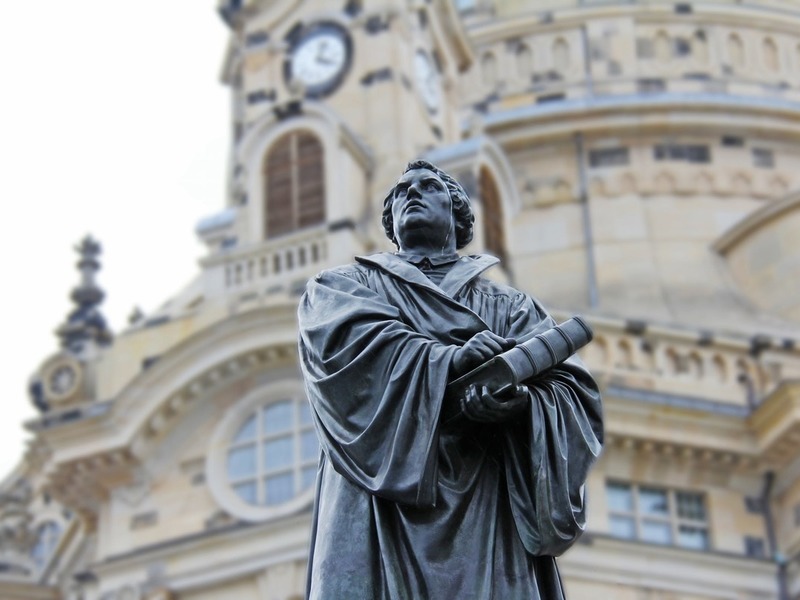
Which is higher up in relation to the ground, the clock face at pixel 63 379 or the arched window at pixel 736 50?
the arched window at pixel 736 50

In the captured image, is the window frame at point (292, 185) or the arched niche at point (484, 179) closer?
the window frame at point (292, 185)

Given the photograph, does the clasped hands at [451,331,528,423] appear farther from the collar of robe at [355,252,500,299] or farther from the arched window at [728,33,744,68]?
the arched window at [728,33,744,68]

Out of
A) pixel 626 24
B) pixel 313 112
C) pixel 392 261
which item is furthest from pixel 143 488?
pixel 392 261

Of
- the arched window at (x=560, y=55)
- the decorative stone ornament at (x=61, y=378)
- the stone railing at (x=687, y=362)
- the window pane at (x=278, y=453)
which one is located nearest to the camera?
the window pane at (x=278, y=453)

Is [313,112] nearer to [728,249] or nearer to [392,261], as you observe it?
[728,249]

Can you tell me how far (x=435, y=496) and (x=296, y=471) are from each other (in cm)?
2072

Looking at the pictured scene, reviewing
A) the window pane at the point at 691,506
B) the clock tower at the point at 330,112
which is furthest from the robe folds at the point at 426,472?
the window pane at the point at 691,506

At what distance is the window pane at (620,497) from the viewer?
27219 mm

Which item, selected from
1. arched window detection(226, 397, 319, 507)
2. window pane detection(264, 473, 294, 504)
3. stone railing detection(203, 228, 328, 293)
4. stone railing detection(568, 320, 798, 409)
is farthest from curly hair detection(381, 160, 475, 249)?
stone railing detection(568, 320, 798, 409)

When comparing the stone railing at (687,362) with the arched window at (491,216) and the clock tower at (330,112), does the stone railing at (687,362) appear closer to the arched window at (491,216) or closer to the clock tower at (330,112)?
the arched window at (491,216)

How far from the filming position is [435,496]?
19.1 feet

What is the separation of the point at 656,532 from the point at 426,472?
21.8 metres

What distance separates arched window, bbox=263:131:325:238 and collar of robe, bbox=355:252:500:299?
2252 cm

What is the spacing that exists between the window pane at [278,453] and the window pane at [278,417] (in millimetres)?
168
